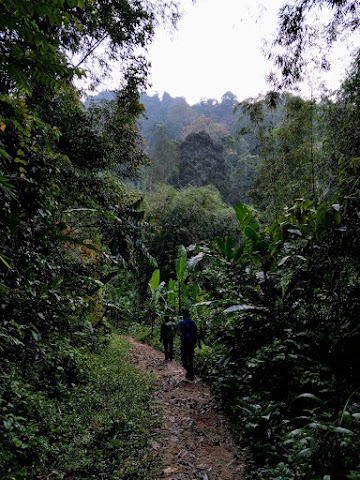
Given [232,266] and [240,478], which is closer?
[240,478]

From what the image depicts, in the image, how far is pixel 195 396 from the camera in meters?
5.76

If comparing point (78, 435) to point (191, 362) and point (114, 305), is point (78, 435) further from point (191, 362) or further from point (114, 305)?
point (191, 362)

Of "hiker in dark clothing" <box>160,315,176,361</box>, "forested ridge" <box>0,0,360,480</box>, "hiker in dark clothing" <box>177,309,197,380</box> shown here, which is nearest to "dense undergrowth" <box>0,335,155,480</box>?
"forested ridge" <box>0,0,360,480</box>

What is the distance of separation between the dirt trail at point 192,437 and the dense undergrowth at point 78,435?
0.79 ft

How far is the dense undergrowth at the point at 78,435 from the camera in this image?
2.99m

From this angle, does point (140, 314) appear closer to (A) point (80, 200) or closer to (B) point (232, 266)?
(A) point (80, 200)

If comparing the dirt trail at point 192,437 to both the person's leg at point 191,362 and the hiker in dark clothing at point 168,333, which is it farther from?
the hiker in dark clothing at point 168,333

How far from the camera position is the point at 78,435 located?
3.82 metres

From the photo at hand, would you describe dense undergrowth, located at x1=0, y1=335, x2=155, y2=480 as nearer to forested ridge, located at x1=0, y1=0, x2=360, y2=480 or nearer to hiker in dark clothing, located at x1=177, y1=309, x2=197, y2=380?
forested ridge, located at x1=0, y1=0, x2=360, y2=480

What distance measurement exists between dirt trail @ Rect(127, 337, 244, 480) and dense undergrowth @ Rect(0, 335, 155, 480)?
0.24 meters

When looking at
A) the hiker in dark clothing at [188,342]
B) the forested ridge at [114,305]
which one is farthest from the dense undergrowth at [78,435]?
the hiker in dark clothing at [188,342]

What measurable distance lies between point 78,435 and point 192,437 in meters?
1.44

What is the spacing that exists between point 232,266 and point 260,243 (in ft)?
3.53

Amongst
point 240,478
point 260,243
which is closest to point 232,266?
point 260,243
